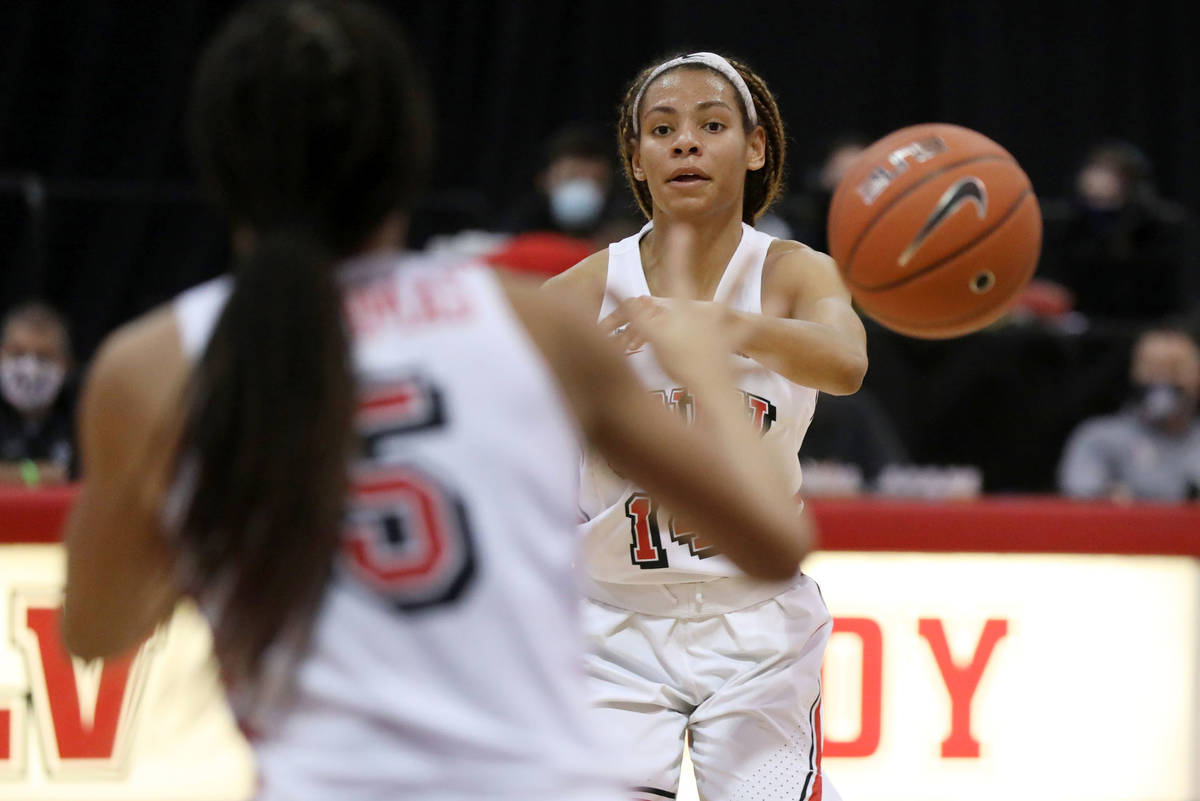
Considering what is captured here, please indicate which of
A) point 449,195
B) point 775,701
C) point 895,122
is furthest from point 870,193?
point 895,122

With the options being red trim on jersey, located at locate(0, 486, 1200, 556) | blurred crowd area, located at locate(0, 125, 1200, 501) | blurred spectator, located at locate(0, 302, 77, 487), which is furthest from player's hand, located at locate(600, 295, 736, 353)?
blurred spectator, located at locate(0, 302, 77, 487)

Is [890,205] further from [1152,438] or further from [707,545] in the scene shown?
[1152,438]

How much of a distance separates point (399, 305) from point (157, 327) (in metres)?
0.22

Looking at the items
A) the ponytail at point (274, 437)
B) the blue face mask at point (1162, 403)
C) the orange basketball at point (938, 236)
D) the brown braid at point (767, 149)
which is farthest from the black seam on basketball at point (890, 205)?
the blue face mask at point (1162, 403)

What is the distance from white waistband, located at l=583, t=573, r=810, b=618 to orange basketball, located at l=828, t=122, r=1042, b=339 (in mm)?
655

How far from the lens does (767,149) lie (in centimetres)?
338

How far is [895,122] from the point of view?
34.6 feet

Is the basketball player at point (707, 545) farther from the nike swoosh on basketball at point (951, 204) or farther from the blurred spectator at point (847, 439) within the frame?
the blurred spectator at point (847, 439)

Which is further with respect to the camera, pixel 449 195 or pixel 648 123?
pixel 449 195

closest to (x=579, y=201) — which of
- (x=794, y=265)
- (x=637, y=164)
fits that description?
(x=637, y=164)

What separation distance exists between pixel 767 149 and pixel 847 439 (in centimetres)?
357

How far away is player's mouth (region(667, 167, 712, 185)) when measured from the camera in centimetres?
318

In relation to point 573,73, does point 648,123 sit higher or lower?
lower

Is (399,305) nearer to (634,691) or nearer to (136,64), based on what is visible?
(634,691)
